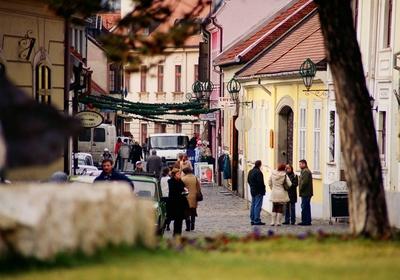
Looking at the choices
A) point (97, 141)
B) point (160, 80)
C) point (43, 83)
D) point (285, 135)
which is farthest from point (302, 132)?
point (160, 80)

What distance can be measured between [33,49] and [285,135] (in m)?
11.2

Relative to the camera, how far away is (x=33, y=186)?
37.8 feet

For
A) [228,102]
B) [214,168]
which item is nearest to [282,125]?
[228,102]

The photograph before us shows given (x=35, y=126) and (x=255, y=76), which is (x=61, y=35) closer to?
(x=255, y=76)

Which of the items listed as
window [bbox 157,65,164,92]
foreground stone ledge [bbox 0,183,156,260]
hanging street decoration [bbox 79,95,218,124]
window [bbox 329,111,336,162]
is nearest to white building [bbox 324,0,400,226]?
window [bbox 329,111,336,162]

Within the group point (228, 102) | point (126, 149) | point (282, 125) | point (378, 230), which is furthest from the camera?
point (126, 149)

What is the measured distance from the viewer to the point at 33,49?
3462 cm

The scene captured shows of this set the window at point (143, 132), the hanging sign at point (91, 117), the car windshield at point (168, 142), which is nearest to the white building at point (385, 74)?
the hanging sign at point (91, 117)

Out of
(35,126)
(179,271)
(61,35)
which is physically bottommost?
(179,271)

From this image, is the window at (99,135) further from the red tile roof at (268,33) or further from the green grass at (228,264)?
the green grass at (228,264)

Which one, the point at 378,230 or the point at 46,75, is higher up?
the point at 46,75

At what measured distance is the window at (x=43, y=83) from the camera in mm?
35344

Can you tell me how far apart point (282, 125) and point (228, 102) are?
45.3 ft

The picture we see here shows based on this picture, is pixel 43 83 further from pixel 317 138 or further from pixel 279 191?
pixel 317 138
